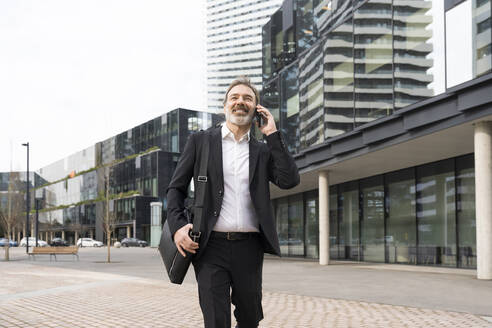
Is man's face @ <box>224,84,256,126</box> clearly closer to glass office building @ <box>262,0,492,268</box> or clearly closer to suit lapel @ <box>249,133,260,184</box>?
suit lapel @ <box>249,133,260,184</box>

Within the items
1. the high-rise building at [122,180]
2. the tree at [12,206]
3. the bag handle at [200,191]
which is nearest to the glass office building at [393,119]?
the bag handle at [200,191]

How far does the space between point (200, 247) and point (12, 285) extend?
36.7 ft

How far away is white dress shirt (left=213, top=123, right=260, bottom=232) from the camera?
10.1ft

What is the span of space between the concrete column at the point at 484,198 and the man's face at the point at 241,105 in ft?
38.7

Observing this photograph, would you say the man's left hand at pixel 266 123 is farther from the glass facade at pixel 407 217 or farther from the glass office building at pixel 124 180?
the glass office building at pixel 124 180

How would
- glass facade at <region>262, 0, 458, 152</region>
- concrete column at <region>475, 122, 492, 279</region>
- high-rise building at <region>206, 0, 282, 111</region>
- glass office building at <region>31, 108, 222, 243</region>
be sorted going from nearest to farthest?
concrete column at <region>475, 122, 492, 279</region>
glass facade at <region>262, 0, 458, 152</region>
glass office building at <region>31, 108, 222, 243</region>
high-rise building at <region>206, 0, 282, 111</region>

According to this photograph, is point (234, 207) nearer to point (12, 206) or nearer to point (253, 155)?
point (253, 155)

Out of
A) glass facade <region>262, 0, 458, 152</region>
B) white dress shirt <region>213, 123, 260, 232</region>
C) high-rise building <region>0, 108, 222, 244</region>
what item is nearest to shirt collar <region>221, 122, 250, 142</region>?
white dress shirt <region>213, 123, 260, 232</region>

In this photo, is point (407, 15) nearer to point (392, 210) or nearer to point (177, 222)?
point (392, 210)

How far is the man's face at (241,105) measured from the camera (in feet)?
10.5

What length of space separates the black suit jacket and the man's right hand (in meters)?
0.05

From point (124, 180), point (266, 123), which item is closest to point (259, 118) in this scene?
point (266, 123)

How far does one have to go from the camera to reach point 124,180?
74312 millimetres

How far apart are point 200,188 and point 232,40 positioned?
140 metres
